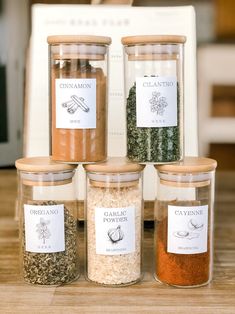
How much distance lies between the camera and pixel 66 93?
A: 1.02 metres

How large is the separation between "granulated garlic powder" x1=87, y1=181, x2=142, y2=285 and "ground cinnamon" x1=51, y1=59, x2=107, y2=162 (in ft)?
0.20

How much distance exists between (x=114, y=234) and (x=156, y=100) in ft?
0.73

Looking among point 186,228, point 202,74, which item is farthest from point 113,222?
point 202,74

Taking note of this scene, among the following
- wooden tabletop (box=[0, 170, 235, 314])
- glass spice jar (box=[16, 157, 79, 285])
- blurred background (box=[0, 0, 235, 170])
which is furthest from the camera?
blurred background (box=[0, 0, 235, 170])

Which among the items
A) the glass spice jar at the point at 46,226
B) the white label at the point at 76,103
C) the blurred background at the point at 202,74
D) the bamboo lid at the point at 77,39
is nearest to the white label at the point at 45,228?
the glass spice jar at the point at 46,226

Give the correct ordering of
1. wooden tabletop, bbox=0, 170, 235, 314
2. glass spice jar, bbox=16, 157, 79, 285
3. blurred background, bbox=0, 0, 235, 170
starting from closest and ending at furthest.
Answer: wooden tabletop, bbox=0, 170, 235, 314 < glass spice jar, bbox=16, 157, 79, 285 < blurred background, bbox=0, 0, 235, 170

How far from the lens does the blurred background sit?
8.83ft

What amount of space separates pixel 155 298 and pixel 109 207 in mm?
152

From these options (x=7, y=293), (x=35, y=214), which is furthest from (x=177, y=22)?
(x=7, y=293)

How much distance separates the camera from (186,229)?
3.24 feet

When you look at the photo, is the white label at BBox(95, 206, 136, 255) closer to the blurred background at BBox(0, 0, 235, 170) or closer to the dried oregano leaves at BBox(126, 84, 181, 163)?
the dried oregano leaves at BBox(126, 84, 181, 163)

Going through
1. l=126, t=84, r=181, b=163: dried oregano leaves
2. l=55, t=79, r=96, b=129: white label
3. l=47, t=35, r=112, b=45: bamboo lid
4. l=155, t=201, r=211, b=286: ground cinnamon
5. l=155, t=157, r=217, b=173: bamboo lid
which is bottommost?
l=155, t=201, r=211, b=286: ground cinnamon

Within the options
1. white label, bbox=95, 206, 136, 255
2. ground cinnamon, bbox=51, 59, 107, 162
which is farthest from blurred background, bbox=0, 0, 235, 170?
white label, bbox=95, 206, 136, 255

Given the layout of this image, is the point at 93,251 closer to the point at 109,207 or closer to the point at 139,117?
the point at 109,207
